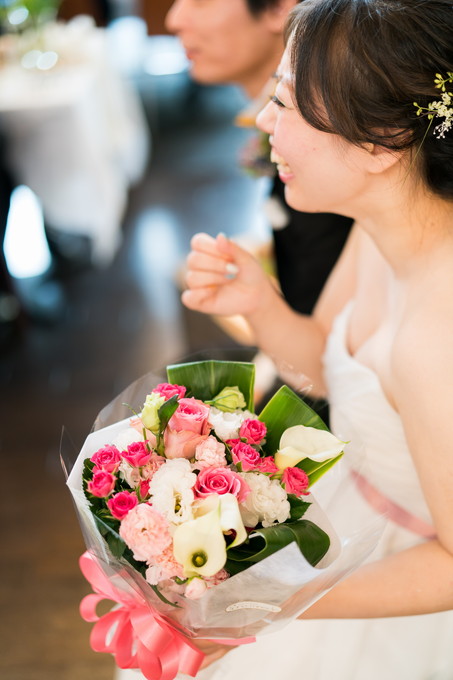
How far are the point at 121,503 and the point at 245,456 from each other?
0.17 m

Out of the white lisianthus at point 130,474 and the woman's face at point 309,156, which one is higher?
the woman's face at point 309,156

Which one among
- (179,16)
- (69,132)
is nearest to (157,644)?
(179,16)

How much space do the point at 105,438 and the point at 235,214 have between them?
388 cm

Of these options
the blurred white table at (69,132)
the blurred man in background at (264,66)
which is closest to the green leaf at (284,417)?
the blurred man in background at (264,66)

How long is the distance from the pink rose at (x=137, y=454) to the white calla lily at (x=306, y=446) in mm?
181

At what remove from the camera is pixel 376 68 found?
40.8 inches

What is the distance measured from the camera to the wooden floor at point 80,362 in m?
2.24

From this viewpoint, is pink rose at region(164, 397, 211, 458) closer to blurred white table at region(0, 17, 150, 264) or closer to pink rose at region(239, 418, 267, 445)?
pink rose at region(239, 418, 267, 445)

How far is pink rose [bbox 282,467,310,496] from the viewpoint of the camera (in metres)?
0.95

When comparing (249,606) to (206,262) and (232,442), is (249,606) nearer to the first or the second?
(232,442)

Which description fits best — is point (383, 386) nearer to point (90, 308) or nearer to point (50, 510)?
point (50, 510)

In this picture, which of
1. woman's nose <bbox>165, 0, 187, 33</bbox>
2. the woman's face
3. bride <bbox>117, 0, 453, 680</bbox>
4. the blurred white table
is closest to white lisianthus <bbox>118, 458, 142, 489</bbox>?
bride <bbox>117, 0, 453, 680</bbox>

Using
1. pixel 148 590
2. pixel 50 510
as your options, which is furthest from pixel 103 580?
pixel 50 510

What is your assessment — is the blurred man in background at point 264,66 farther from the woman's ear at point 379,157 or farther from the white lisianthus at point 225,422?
the white lisianthus at point 225,422
